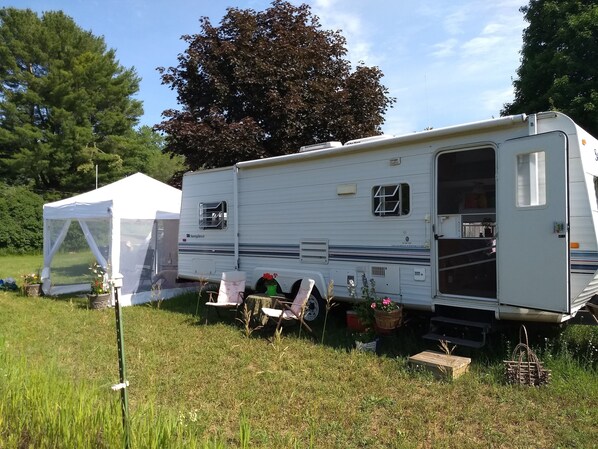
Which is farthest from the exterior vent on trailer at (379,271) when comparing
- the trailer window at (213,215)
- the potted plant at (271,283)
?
the trailer window at (213,215)

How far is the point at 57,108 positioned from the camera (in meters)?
27.0

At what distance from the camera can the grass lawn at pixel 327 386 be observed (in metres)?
3.62

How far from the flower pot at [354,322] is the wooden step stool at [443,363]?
1.28 metres

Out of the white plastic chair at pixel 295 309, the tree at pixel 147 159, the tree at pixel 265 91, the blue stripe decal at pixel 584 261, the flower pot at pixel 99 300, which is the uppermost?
the tree at pixel 147 159

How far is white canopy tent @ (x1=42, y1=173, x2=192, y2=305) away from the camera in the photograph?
9.35 m

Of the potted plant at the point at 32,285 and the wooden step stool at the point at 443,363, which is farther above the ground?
the potted plant at the point at 32,285

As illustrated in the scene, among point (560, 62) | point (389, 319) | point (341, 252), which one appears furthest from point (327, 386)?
point (560, 62)

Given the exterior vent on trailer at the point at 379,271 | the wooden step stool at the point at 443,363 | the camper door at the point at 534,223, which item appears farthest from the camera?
the exterior vent on trailer at the point at 379,271

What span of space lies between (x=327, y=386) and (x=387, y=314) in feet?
4.58

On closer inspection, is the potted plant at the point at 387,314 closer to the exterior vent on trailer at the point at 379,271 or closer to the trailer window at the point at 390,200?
the exterior vent on trailer at the point at 379,271

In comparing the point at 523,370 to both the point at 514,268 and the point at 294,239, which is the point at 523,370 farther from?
the point at 294,239

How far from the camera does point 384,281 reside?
620cm

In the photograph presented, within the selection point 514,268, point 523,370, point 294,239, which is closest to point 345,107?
point 294,239

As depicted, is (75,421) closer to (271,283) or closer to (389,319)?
(389,319)
